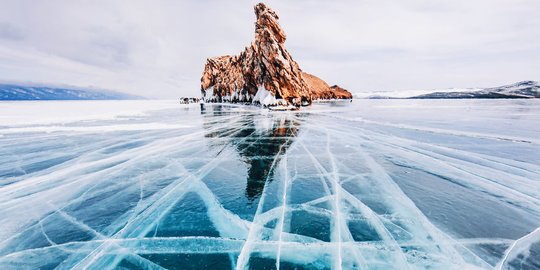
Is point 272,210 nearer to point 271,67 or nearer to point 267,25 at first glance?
point 271,67

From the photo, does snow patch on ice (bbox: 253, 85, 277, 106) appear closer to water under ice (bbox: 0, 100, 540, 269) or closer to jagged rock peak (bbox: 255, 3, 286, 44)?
jagged rock peak (bbox: 255, 3, 286, 44)

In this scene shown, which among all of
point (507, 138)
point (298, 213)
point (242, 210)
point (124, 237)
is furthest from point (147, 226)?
point (507, 138)

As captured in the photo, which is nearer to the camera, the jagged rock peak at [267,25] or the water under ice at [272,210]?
the water under ice at [272,210]

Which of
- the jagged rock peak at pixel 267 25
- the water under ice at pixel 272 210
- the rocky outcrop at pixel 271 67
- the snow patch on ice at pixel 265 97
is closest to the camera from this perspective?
the water under ice at pixel 272 210

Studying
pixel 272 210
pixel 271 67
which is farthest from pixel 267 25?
pixel 272 210

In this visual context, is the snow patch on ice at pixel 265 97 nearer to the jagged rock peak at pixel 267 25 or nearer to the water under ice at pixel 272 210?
the jagged rock peak at pixel 267 25

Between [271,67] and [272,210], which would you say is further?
[271,67]

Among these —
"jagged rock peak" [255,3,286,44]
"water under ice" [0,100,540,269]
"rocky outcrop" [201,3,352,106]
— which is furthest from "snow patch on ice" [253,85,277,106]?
"water under ice" [0,100,540,269]

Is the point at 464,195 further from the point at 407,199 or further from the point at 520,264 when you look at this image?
the point at 520,264

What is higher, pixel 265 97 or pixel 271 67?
pixel 271 67

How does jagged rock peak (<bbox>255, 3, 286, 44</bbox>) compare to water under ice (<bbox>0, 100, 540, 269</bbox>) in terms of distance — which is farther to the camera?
jagged rock peak (<bbox>255, 3, 286, 44</bbox>)

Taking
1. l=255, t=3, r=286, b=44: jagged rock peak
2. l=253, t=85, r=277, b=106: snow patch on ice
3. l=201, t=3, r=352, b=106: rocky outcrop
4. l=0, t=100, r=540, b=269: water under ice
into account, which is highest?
l=255, t=3, r=286, b=44: jagged rock peak

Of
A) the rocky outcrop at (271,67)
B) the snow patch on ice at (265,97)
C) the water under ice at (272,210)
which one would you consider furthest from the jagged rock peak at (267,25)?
the water under ice at (272,210)

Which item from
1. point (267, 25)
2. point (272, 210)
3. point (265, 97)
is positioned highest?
point (267, 25)
